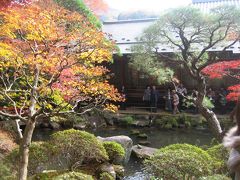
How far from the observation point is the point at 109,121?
1647 centimetres

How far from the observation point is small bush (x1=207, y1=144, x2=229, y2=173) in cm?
549

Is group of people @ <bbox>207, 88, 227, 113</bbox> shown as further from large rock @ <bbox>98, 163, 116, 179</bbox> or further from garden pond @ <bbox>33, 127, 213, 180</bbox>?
large rock @ <bbox>98, 163, 116, 179</bbox>

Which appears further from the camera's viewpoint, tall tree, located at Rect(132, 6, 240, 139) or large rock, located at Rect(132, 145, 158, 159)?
large rock, located at Rect(132, 145, 158, 159)

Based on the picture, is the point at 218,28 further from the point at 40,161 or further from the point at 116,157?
the point at 40,161

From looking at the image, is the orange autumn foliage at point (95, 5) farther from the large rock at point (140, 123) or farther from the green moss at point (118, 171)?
the green moss at point (118, 171)

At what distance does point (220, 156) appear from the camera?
19.4 feet

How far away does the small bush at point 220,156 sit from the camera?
549cm

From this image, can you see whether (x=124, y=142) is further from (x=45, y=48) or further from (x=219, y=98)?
(x=219, y=98)

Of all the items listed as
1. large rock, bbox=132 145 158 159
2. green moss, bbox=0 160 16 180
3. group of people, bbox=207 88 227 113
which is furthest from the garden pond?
green moss, bbox=0 160 16 180

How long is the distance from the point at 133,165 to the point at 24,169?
504 centimetres

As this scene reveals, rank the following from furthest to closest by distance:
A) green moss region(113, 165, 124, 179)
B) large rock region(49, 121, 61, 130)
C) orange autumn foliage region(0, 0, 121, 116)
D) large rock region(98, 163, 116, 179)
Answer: large rock region(49, 121, 61, 130) < green moss region(113, 165, 124, 179) < large rock region(98, 163, 116, 179) < orange autumn foliage region(0, 0, 121, 116)

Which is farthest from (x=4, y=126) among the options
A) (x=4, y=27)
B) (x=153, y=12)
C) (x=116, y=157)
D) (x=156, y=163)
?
(x=153, y=12)

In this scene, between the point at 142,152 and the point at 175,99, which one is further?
the point at 175,99

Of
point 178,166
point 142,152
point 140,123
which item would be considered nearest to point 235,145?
point 178,166
